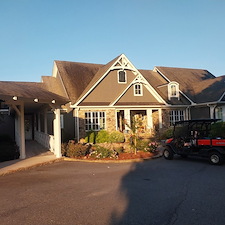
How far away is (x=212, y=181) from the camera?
7391 mm

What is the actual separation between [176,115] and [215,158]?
13.2 metres

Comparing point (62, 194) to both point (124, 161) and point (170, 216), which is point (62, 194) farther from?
point (124, 161)

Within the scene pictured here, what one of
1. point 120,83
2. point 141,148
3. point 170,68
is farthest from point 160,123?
point 170,68

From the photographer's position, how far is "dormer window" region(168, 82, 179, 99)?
76.6 feet

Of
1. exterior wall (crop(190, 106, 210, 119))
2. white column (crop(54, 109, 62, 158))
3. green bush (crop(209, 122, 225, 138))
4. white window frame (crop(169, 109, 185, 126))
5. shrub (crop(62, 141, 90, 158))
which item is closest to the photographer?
white column (crop(54, 109, 62, 158))

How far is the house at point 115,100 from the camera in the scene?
19.3m

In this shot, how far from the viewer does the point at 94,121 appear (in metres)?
19.6

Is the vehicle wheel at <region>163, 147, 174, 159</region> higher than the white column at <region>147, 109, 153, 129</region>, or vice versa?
the white column at <region>147, 109, 153, 129</region>

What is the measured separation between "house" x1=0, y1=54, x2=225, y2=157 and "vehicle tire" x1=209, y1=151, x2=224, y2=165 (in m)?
10.1

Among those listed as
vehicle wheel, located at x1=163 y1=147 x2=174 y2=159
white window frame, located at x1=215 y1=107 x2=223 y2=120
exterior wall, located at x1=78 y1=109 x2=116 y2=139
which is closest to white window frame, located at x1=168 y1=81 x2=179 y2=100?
white window frame, located at x1=215 y1=107 x2=223 y2=120

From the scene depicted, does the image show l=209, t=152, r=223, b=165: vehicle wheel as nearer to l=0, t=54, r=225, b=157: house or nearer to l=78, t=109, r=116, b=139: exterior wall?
l=0, t=54, r=225, b=157: house

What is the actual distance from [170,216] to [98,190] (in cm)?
249

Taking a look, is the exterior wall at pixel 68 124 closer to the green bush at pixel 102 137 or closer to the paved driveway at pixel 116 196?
the green bush at pixel 102 137

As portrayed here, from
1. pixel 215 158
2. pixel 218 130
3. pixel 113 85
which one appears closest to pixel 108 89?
pixel 113 85
